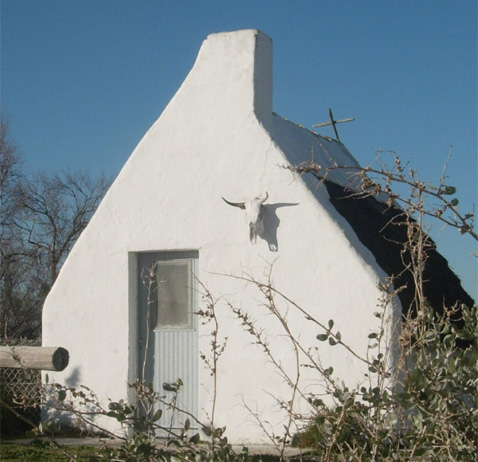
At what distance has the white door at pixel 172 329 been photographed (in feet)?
33.4

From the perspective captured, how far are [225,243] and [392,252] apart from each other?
200 centimetres

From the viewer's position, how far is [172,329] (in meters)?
10.3

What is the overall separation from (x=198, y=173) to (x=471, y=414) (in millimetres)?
6689

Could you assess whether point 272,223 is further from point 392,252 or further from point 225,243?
point 392,252

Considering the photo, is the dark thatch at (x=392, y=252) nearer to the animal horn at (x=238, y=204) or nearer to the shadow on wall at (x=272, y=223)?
the shadow on wall at (x=272, y=223)

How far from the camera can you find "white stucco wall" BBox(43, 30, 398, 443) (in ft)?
30.4

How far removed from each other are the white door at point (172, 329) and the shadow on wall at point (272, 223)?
1.14 meters

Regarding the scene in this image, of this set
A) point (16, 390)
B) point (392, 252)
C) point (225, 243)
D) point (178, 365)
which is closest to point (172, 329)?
point (178, 365)

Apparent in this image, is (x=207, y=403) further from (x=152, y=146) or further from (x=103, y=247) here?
(x=152, y=146)

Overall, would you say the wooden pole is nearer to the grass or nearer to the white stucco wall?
the grass

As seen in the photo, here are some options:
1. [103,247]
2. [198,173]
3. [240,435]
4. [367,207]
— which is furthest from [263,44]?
[240,435]

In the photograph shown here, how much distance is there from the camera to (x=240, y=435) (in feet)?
31.4

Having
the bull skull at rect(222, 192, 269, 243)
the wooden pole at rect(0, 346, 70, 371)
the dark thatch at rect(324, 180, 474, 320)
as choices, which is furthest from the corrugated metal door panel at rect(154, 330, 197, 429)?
the wooden pole at rect(0, 346, 70, 371)

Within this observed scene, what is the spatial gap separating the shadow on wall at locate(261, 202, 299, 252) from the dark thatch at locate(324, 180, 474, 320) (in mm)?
686
